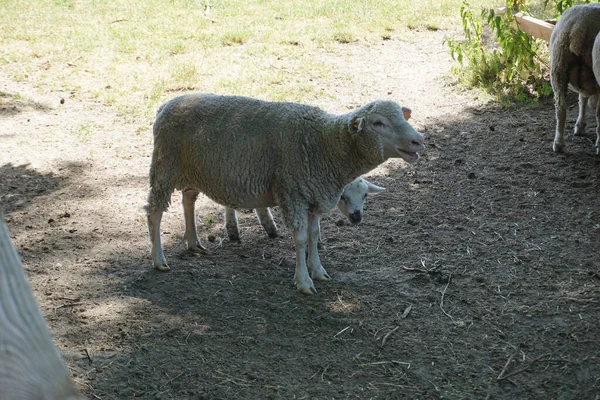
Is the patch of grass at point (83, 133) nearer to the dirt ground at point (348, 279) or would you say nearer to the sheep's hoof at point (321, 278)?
the dirt ground at point (348, 279)

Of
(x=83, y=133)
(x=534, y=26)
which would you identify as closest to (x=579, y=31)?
(x=534, y=26)

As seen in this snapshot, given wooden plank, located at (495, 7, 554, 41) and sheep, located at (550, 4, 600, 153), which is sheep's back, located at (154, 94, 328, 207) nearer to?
sheep, located at (550, 4, 600, 153)

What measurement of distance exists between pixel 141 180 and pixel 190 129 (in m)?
2.12

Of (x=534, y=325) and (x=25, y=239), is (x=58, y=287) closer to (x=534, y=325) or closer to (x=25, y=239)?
(x=25, y=239)

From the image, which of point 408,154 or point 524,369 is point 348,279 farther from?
point 524,369

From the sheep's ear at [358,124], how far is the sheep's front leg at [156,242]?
63.8 inches

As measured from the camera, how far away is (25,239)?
576 cm

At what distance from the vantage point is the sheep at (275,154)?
4824 mm

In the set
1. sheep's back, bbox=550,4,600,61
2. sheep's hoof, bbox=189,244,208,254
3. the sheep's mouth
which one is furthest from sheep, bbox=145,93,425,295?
sheep's back, bbox=550,4,600,61

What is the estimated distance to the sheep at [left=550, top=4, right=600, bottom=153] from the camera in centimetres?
693

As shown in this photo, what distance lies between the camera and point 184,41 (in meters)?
11.2

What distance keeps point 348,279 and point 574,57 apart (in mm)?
3654

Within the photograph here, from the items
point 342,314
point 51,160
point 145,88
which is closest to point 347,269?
point 342,314

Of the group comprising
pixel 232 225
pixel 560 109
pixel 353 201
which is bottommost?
pixel 232 225
